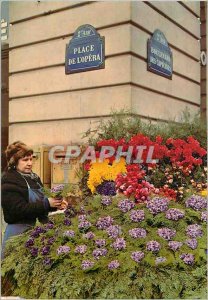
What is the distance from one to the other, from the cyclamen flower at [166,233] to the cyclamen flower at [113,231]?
1.24 ft

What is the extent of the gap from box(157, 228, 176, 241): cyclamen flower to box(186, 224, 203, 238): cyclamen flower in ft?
0.51

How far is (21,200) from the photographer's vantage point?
452 centimetres

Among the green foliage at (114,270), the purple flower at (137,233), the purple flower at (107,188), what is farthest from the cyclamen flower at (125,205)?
the purple flower at (107,188)

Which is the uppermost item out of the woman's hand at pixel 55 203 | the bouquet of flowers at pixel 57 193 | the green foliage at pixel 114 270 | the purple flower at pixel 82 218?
the bouquet of flowers at pixel 57 193

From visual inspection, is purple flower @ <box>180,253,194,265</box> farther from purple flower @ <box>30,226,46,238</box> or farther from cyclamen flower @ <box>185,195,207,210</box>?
purple flower @ <box>30,226,46,238</box>

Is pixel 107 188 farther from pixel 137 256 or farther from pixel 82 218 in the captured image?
pixel 137 256

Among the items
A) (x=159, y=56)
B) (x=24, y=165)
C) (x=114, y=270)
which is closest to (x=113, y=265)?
(x=114, y=270)

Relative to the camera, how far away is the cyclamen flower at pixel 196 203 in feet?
14.6

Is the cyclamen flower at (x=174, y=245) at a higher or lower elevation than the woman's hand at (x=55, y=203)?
lower

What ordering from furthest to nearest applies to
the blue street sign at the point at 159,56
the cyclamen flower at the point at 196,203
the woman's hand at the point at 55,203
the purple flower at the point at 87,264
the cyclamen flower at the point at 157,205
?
the blue street sign at the point at 159,56 < the woman's hand at the point at 55,203 < the cyclamen flower at the point at 196,203 < the cyclamen flower at the point at 157,205 < the purple flower at the point at 87,264

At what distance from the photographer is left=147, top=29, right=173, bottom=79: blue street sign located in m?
6.43

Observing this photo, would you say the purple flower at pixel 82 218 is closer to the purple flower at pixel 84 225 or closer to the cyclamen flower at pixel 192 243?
the purple flower at pixel 84 225

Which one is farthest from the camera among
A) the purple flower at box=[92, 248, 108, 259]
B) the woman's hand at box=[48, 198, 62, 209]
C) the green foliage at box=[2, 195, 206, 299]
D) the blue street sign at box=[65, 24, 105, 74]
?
the blue street sign at box=[65, 24, 105, 74]

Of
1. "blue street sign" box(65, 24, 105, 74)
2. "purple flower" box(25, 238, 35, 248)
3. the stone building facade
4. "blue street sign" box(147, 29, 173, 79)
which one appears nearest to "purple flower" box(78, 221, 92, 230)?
"purple flower" box(25, 238, 35, 248)
